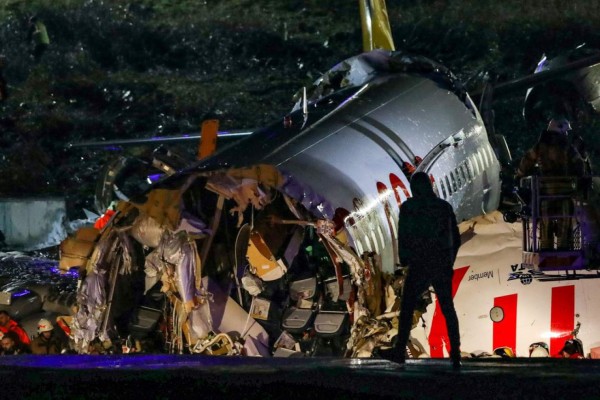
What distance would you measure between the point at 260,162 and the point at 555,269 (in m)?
4.32

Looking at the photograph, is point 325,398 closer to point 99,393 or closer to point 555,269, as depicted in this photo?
point 99,393

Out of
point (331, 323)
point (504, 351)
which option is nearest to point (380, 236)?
point (331, 323)

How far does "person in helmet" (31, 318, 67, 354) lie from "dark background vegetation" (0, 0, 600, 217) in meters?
29.3

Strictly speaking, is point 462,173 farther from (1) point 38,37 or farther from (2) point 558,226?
(1) point 38,37

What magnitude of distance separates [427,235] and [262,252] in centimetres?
→ 573

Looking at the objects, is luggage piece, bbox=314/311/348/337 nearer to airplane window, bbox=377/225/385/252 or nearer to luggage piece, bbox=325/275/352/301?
luggage piece, bbox=325/275/352/301

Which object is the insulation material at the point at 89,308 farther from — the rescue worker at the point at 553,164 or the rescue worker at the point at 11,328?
the rescue worker at the point at 553,164

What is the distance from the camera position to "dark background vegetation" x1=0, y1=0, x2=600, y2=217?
5291 cm

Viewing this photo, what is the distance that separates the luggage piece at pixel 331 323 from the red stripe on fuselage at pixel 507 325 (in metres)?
2.04

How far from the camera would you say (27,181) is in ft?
166

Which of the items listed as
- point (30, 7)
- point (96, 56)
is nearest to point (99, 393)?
point (96, 56)

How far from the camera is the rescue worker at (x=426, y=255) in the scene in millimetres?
13125

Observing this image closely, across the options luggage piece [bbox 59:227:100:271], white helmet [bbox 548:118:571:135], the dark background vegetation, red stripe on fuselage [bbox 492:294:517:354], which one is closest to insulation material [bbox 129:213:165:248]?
luggage piece [bbox 59:227:100:271]

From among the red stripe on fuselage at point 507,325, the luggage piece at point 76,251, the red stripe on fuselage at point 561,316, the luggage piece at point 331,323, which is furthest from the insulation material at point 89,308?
the red stripe on fuselage at point 561,316
